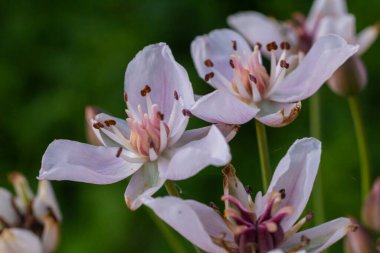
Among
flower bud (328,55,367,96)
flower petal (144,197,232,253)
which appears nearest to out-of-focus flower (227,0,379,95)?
flower bud (328,55,367,96)

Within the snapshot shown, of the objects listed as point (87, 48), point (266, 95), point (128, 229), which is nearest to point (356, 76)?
point (266, 95)

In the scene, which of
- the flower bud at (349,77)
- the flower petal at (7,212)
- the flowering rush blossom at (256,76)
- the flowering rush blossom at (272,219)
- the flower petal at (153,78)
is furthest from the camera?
the flower bud at (349,77)

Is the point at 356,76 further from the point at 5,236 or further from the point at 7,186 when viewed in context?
the point at 7,186

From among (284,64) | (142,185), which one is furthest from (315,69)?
(142,185)

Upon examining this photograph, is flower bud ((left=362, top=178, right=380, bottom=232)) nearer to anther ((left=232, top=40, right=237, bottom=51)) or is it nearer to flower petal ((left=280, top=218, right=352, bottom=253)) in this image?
flower petal ((left=280, top=218, right=352, bottom=253))

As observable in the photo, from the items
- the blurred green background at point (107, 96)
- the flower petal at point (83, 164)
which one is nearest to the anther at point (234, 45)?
the flower petal at point (83, 164)

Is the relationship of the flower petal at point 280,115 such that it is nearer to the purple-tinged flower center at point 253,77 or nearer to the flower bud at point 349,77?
the purple-tinged flower center at point 253,77
